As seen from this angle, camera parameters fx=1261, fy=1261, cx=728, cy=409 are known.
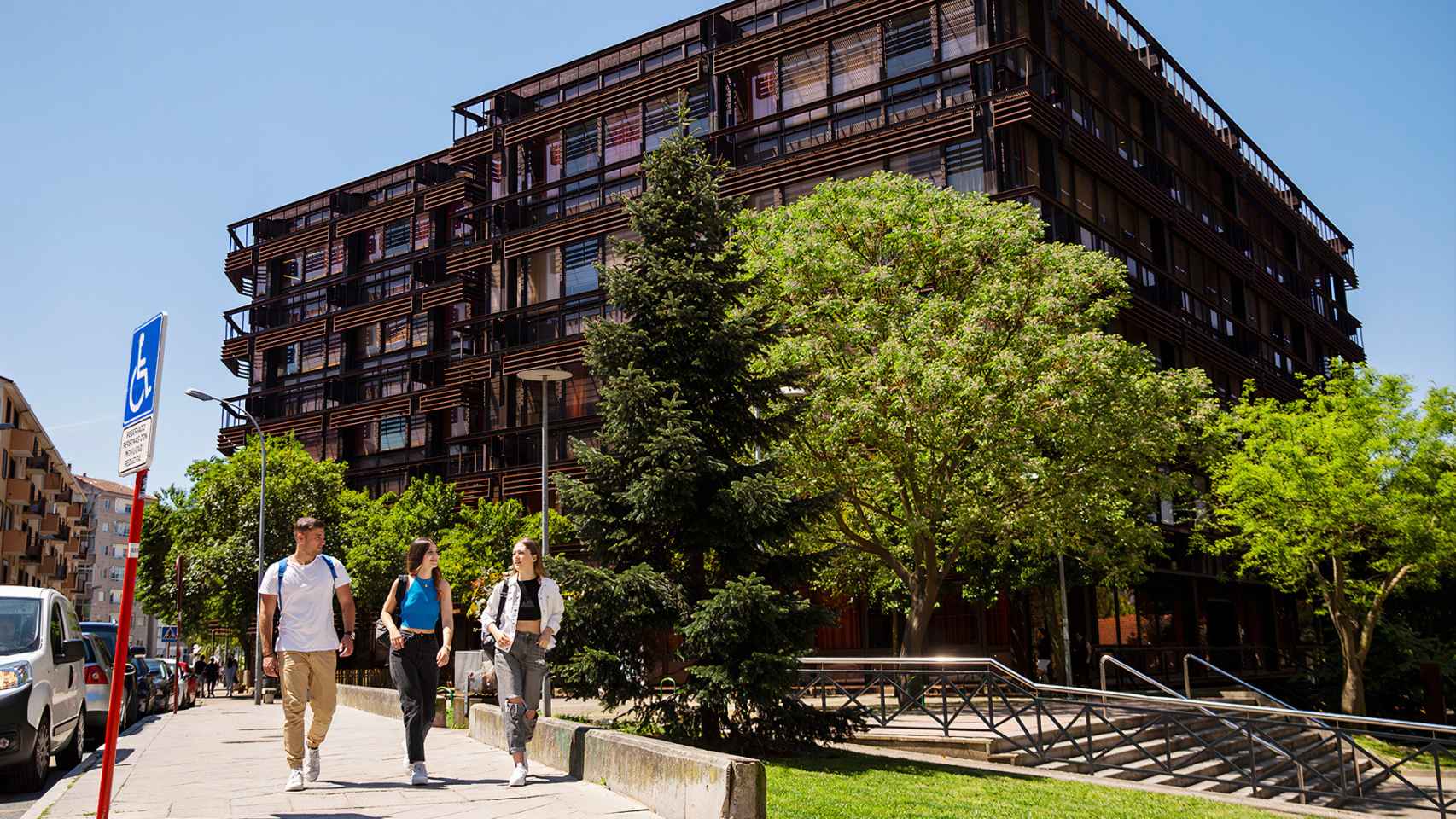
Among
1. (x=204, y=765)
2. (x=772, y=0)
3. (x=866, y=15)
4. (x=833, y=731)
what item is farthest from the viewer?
(x=772, y=0)

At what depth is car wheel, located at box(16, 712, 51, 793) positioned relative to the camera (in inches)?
416

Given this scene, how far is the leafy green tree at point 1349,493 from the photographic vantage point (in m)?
27.5

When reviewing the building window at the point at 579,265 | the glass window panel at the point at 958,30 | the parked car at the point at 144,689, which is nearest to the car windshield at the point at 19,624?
the parked car at the point at 144,689

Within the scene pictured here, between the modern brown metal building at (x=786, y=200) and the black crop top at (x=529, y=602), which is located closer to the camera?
the black crop top at (x=529, y=602)

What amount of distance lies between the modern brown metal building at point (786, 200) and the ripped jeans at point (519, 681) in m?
15.6

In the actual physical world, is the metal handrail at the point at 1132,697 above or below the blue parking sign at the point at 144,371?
below

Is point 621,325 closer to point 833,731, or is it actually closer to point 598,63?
point 833,731

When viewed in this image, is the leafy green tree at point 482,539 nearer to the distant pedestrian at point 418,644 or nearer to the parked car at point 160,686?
the parked car at point 160,686

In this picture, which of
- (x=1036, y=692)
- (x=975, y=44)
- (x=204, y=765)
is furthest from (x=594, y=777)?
(x=975, y=44)

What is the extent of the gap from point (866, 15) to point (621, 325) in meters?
22.4

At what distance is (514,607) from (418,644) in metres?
0.82

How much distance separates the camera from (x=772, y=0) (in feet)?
124

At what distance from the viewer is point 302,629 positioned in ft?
29.3

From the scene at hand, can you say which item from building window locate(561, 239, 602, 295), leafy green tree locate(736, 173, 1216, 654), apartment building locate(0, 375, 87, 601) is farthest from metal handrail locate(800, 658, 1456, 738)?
apartment building locate(0, 375, 87, 601)
